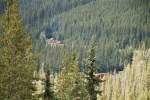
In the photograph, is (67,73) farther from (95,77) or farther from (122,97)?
(122,97)

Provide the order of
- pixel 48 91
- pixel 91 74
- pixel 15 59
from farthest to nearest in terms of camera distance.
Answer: pixel 48 91 < pixel 91 74 < pixel 15 59

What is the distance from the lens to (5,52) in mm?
35938

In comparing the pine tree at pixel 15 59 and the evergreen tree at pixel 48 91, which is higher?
the pine tree at pixel 15 59

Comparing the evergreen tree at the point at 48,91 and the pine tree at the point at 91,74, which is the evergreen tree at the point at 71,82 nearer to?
the pine tree at the point at 91,74

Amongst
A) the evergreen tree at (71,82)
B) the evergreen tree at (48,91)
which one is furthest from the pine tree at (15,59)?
the evergreen tree at (71,82)

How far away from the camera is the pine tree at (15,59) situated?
35.8m

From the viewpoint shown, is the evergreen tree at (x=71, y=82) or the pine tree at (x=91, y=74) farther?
the evergreen tree at (x=71, y=82)

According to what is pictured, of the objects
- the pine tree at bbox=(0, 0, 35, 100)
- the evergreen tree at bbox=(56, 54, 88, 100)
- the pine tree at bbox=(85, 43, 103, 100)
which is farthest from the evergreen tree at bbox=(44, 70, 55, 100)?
the pine tree at bbox=(0, 0, 35, 100)

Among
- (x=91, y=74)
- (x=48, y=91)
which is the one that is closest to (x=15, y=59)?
(x=48, y=91)

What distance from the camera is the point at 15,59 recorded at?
35906 millimetres

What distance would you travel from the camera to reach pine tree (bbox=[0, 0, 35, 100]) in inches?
1410

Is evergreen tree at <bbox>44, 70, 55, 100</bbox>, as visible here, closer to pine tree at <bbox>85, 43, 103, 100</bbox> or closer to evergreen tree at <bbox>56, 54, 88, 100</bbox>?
pine tree at <bbox>85, 43, 103, 100</bbox>

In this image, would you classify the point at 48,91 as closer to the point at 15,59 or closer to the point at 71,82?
the point at 15,59

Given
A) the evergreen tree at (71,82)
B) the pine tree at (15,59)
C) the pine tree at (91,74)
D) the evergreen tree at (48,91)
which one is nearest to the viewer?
the pine tree at (15,59)
